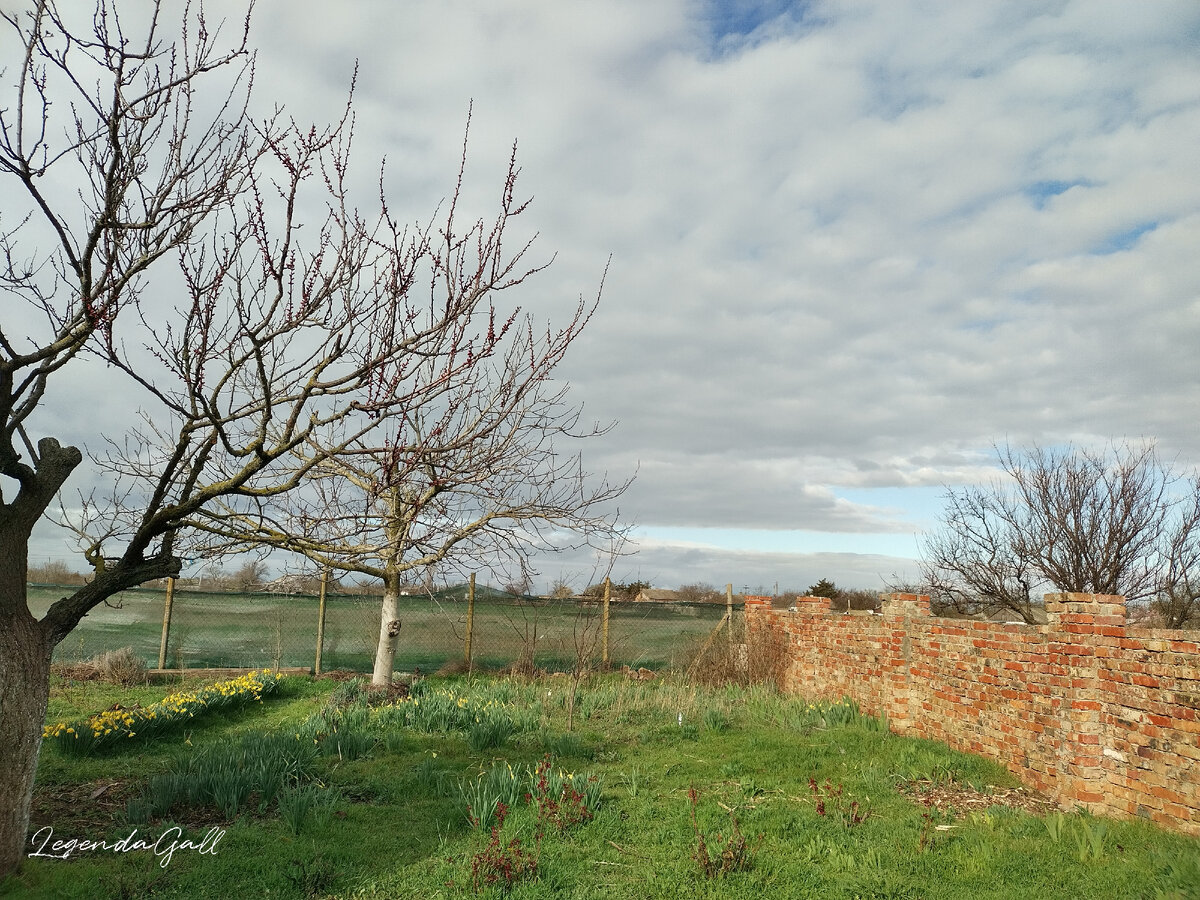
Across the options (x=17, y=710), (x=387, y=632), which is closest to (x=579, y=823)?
(x=17, y=710)

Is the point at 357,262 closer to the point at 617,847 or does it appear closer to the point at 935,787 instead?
the point at 617,847

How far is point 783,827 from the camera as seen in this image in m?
5.75

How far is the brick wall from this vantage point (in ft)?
18.8

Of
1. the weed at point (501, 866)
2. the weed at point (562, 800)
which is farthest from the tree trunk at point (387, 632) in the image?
the weed at point (501, 866)

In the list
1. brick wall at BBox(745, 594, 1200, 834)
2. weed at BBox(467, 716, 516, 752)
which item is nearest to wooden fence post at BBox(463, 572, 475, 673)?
weed at BBox(467, 716, 516, 752)

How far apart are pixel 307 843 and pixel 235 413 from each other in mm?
2995

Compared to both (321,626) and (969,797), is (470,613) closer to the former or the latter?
(321,626)

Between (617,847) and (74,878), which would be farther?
(617,847)

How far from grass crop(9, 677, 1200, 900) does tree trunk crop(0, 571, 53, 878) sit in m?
0.30

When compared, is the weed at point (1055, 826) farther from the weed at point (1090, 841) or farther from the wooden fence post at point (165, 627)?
the wooden fence post at point (165, 627)

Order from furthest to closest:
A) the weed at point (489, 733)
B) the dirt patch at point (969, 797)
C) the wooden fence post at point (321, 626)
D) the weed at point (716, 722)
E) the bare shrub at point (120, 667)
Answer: the wooden fence post at point (321, 626), the bare shrub at point (120, 667), the weed at point (716, 722), the weed at point (489, 733), the dirt patch at point (969, 797)

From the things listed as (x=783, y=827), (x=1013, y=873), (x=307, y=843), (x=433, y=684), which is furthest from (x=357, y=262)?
(x=433, y=684)

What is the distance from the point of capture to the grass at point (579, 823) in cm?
476

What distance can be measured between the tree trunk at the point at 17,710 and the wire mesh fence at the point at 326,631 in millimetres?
8745
